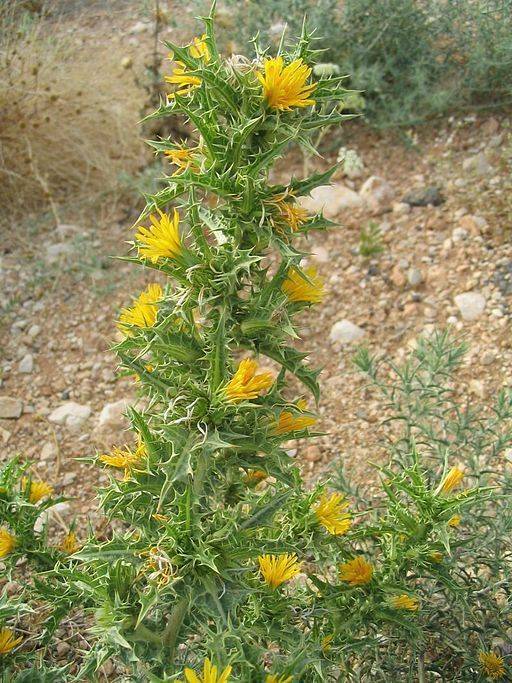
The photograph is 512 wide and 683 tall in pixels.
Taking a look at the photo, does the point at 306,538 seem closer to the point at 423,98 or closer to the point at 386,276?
the point at 386,276

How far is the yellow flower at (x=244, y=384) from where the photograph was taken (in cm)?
152

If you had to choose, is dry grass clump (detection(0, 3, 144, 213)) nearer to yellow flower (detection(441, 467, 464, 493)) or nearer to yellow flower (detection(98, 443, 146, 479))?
yellow flower (detection(98, 443, 146, 479))

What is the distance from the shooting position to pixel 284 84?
4.87ft

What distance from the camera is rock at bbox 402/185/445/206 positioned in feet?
13.4

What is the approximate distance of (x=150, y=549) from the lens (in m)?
1.58

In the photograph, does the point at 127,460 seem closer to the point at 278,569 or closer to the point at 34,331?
the point at 278,569

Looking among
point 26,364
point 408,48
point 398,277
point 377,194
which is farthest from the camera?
point 408,48

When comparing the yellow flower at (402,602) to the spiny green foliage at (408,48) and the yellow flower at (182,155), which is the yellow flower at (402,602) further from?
the spiny green foliage at (408,48)

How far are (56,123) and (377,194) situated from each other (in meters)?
2.06

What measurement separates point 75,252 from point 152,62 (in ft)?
5.33

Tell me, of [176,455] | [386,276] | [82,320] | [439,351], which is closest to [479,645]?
[439,351]

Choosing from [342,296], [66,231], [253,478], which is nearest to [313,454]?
[342,296]

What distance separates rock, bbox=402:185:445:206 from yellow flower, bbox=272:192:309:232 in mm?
2646

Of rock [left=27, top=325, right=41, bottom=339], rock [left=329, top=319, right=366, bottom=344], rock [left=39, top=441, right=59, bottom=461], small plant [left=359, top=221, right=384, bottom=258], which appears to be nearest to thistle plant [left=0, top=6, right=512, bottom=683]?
rock [left=39, top=441, right=59, bottom=461]
